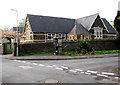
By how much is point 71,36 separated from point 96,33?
7.77 metres

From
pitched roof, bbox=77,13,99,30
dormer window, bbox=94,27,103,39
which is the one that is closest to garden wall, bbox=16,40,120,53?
dormer window, bbox=94,27,103,39

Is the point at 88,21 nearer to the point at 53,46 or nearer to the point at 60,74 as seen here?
the point at 53,46

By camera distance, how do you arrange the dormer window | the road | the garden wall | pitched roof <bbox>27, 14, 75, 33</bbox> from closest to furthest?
the road < the garden wall < pitched roof <bbox>27, 14, 75, 33</bbox> < the dormer window

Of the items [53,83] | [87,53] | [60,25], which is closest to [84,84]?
[53,83]

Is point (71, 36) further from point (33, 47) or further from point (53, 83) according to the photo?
point (53, 83)

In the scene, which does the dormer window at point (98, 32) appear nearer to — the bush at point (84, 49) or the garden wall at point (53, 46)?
the garden wall at point (53, 46)

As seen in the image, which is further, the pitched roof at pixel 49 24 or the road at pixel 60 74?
the pitched roof at pixel 49 24

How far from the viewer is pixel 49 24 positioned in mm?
37969

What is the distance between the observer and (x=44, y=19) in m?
38.8

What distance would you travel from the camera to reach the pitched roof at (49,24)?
35.4 metres

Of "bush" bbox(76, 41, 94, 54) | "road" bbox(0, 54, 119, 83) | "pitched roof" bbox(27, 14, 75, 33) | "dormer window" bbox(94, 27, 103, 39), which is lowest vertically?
"road" bbox(0, 54, 119, 83)

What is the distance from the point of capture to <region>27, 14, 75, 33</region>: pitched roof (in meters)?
35.4

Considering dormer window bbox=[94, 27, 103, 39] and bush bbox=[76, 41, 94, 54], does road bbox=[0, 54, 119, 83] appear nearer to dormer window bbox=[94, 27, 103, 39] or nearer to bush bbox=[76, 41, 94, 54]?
bush bbox=[76, 41, 94, 54]

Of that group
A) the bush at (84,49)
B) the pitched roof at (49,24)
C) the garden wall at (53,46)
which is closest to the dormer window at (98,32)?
the pitched roof at (49,24)
